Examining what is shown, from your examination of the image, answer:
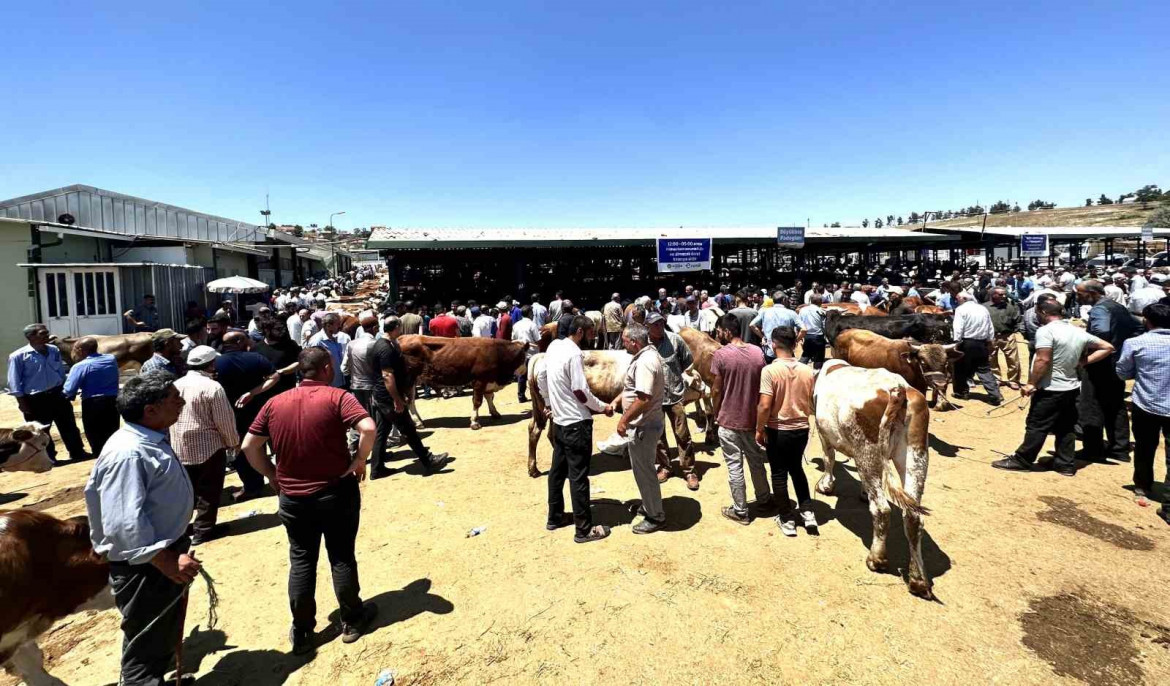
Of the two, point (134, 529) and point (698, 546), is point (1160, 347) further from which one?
point (134, 529)

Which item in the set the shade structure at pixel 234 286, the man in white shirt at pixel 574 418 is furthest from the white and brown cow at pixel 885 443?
the shade structure at pixel 234 286

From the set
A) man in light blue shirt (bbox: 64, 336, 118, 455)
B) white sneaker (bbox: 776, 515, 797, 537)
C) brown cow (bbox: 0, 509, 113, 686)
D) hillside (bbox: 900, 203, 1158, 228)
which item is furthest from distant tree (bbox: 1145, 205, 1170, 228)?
man in light blue shirt (bbox: 64, 336, 118, 455)

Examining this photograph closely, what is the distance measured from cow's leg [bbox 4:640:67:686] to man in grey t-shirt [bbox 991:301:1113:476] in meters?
8.15

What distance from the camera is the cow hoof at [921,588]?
12.0 feet

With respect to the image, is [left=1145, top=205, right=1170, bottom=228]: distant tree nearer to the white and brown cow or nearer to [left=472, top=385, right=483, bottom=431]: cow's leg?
the white and brown cow

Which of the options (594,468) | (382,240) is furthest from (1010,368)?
(382,240)

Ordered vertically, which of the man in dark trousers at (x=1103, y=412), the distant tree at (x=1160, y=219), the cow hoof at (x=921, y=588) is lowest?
the cow hoof at (x=921, y=588)

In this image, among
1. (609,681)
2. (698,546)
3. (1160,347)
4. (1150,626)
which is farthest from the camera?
(1160,347)

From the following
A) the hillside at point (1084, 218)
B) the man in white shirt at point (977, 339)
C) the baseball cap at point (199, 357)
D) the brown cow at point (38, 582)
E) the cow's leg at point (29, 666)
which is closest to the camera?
the brown cow at point (38, 582)

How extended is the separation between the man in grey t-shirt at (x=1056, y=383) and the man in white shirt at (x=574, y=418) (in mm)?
4773

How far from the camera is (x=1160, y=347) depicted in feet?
15.7

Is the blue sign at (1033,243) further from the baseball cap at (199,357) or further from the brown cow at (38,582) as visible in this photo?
the brown cow at (38,582)

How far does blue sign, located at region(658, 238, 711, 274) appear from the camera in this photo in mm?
16859

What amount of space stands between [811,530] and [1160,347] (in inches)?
142
